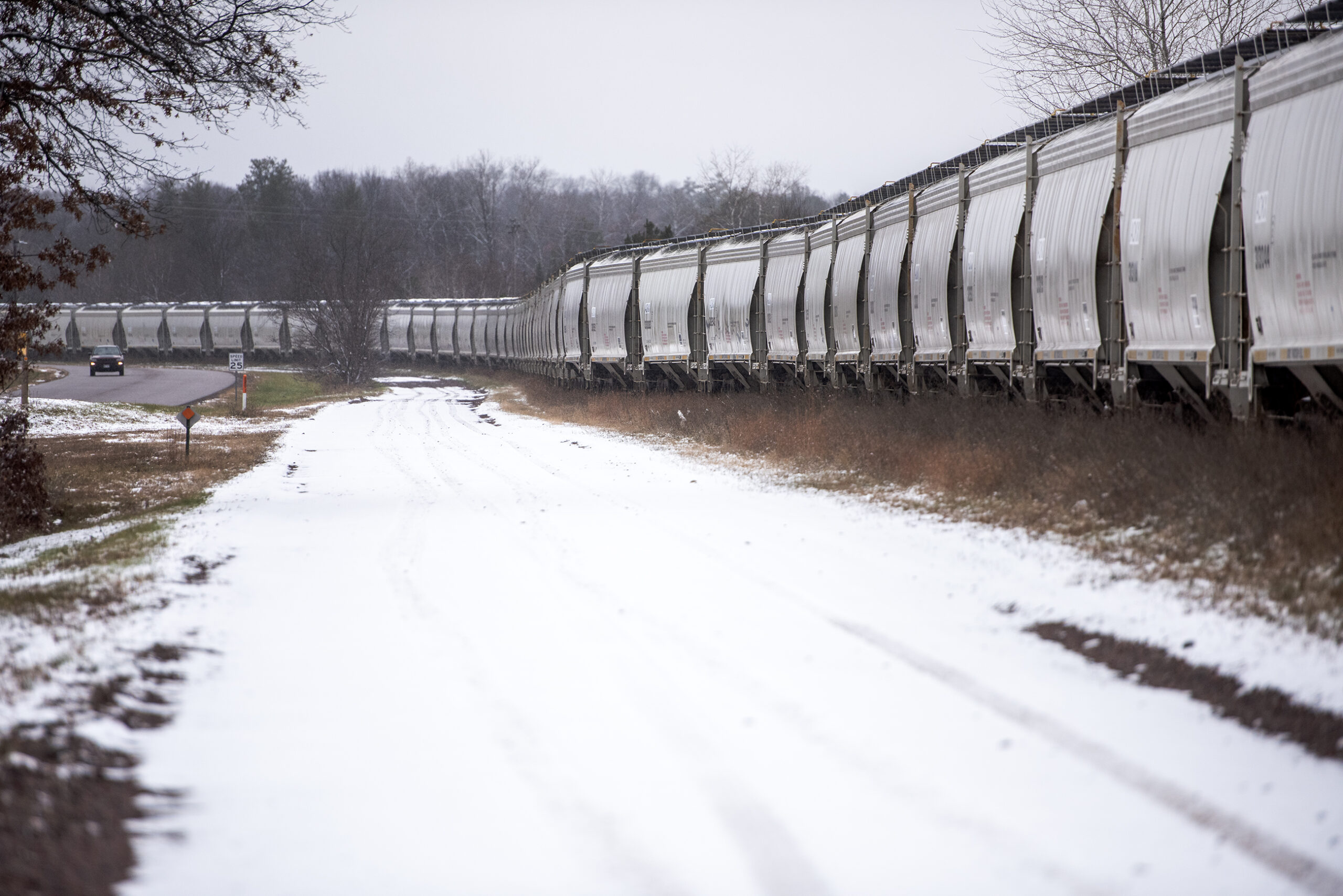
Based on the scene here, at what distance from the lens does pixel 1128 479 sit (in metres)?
9.57

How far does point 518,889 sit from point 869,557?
19.9ft

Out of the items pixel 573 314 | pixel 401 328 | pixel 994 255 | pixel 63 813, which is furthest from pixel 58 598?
pixel 401 328

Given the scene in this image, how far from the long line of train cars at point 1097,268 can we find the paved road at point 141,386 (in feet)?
82.5

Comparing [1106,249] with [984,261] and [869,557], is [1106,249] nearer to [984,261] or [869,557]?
[984,261]

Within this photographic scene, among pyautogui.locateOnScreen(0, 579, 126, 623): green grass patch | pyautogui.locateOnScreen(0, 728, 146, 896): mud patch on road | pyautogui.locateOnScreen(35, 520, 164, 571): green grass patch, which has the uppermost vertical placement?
pyautogui.locateOnScreen(0, 728, 146, 896): mud patch on road

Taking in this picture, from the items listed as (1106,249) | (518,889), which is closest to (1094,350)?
(1106,249)

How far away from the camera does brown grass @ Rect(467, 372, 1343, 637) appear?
6980mm

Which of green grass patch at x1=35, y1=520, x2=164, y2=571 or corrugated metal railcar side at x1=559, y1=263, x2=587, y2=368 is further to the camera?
corrugated metal railcar side at x1=559, y1=263, x2=587, y2=368

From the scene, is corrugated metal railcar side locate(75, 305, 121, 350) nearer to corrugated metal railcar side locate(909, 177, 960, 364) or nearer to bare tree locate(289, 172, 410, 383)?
bare tree locate(289, 172, 410, 383)

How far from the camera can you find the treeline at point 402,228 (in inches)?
4274

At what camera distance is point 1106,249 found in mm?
12016

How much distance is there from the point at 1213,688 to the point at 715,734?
2.64 meters

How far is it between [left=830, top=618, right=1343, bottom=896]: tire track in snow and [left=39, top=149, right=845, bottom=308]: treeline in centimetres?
8197

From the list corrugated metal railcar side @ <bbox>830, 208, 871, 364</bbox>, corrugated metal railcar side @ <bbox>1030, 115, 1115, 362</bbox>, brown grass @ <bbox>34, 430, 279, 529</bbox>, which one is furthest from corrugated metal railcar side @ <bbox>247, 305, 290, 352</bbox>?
corrugated metal railcar side @ <bbox>1030, 115, 1115, 362</bbox>
